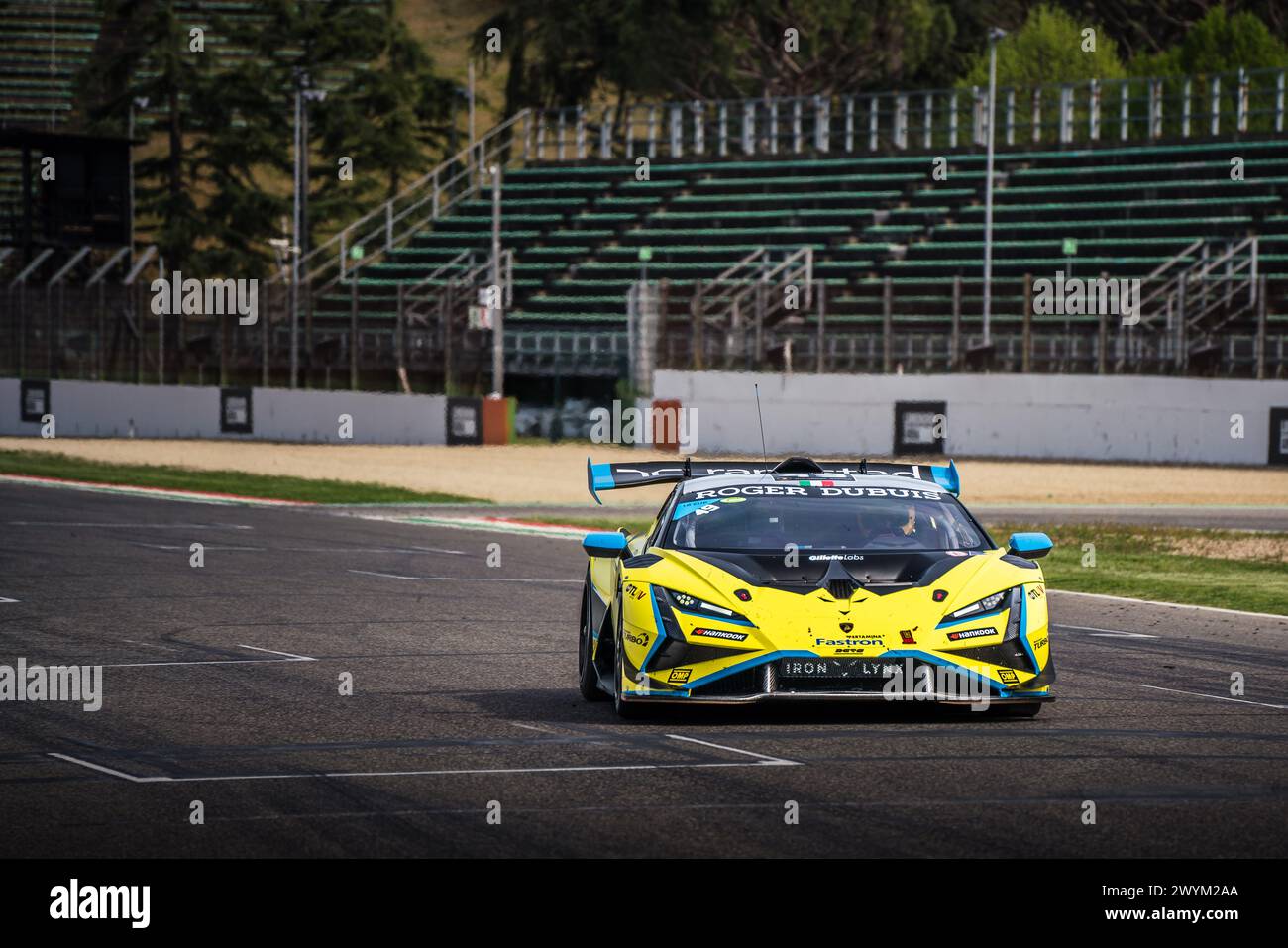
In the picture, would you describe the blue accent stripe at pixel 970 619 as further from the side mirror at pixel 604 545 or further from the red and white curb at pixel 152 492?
the red and white curb at pixel 152 492

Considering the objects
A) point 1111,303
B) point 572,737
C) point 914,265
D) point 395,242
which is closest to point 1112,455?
point 1111,303

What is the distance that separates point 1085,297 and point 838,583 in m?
33.1

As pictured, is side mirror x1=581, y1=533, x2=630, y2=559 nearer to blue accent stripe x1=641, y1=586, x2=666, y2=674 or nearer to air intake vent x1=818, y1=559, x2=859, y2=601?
blue accent stripe x1=641, y1=586, x2=666, y2=674

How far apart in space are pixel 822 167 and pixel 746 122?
3378mm

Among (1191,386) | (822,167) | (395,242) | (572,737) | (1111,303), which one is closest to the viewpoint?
(572,737)

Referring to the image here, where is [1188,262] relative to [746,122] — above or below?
below

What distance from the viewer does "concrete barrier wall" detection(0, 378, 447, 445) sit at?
4525 centimetres

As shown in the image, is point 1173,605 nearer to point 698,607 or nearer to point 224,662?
point 224,662

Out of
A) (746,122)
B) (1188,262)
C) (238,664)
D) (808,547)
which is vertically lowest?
(238,664)

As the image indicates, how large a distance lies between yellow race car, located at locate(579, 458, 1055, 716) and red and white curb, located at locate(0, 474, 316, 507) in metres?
20.3
